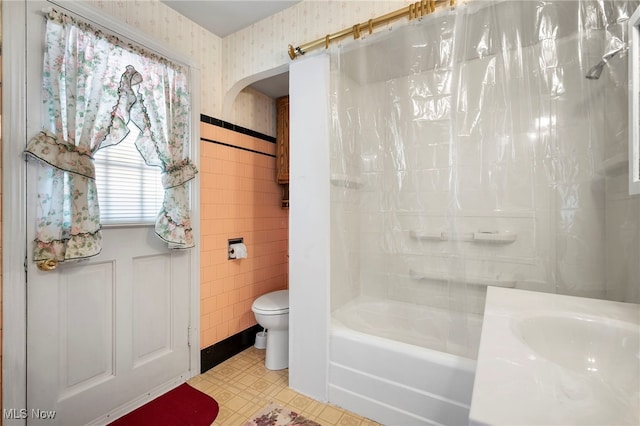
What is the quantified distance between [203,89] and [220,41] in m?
0.48

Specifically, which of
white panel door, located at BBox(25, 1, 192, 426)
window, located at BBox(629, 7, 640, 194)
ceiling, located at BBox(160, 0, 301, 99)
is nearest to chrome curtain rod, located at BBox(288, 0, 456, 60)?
ceiling, located at BBox(160, 0, 301, 99)

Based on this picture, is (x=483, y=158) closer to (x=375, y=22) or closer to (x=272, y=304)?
(x=375, y=22)

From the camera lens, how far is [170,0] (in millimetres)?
1906

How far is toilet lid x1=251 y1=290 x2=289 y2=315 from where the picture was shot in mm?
2115

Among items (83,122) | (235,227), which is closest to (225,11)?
(83,122)

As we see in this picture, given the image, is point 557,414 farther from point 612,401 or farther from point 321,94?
point 321,94

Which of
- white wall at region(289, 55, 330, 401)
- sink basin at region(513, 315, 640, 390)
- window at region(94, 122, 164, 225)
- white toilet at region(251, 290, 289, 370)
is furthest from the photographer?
white toilet at region(251, 290, 289, 370)

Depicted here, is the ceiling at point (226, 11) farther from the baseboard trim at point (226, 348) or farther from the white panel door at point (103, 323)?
the baseboard trim at point (226, 348)

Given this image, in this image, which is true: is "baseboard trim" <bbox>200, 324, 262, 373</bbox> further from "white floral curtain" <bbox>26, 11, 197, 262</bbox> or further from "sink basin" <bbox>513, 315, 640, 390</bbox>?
"sink basin" <bbox>513, 315, 640, 390</bbox>

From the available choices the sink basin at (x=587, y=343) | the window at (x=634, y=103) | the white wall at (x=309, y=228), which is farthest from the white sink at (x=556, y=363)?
the white wall at (x=309, y=228)

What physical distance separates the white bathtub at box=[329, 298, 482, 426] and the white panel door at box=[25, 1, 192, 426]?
3.69 ft

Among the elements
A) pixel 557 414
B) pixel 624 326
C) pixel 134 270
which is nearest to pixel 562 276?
pixel 624 326
